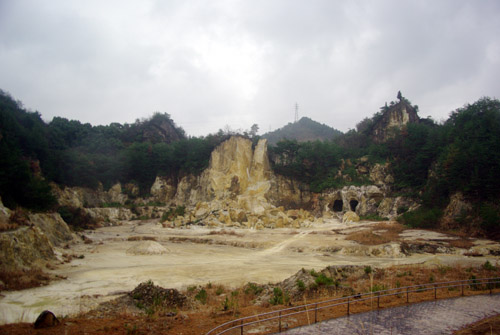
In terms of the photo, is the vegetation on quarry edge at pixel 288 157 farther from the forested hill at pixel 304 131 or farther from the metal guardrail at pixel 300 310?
the forested hill at pixel 304 131

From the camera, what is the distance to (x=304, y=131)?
121 metres

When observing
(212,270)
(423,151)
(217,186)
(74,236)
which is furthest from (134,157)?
(423,151)

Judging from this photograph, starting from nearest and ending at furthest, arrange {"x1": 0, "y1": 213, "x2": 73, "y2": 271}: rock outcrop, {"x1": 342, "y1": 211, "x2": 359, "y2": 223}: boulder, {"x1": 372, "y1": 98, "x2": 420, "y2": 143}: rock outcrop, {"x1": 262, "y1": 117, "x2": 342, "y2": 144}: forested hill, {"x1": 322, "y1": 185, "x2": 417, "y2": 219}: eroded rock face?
1. {"x1": 0, "y1": 213, "x2": 73, "y2": 271}: rock outcrop
2. {"x1": 342, "y1": 211, "x2": 359, "y2": 223}: boulder
3. {"x1": 322, "y1": 185, "x2": 417, "y2": 219}: eroded rock face
4. {"x1": 372, "y1": 98, "x2": 420, "y2": 143}: rock outcrop
5. {"x1": 262, "y1": 117, "x2": 342, "y2": 144}: forested hill

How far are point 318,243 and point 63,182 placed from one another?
131 ft

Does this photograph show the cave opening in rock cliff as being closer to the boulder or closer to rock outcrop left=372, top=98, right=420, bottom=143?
the boulder

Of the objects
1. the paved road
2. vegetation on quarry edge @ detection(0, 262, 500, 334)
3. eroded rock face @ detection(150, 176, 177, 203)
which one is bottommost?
vegetation on quarry edge @ detection(0, 262, 500, 334)

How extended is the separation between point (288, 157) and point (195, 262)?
36.8 m

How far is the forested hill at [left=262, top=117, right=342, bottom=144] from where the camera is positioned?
11383cm

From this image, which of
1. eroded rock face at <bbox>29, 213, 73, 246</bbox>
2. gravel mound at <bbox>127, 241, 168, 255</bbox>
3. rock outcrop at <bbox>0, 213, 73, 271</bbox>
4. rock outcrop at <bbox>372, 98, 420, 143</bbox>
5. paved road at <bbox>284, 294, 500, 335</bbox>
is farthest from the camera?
rock outcrop at <bbox>372, 98, 420, 143</bbox>

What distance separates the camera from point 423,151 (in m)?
41.2

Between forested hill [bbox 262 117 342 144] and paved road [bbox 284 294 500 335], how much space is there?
104783 mm

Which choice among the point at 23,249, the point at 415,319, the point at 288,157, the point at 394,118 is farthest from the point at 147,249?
the point at 394,118

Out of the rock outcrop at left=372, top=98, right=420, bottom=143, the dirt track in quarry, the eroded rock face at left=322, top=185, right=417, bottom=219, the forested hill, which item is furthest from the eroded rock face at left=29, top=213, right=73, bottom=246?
the forested hill

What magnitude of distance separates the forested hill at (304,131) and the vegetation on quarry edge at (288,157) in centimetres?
4214
